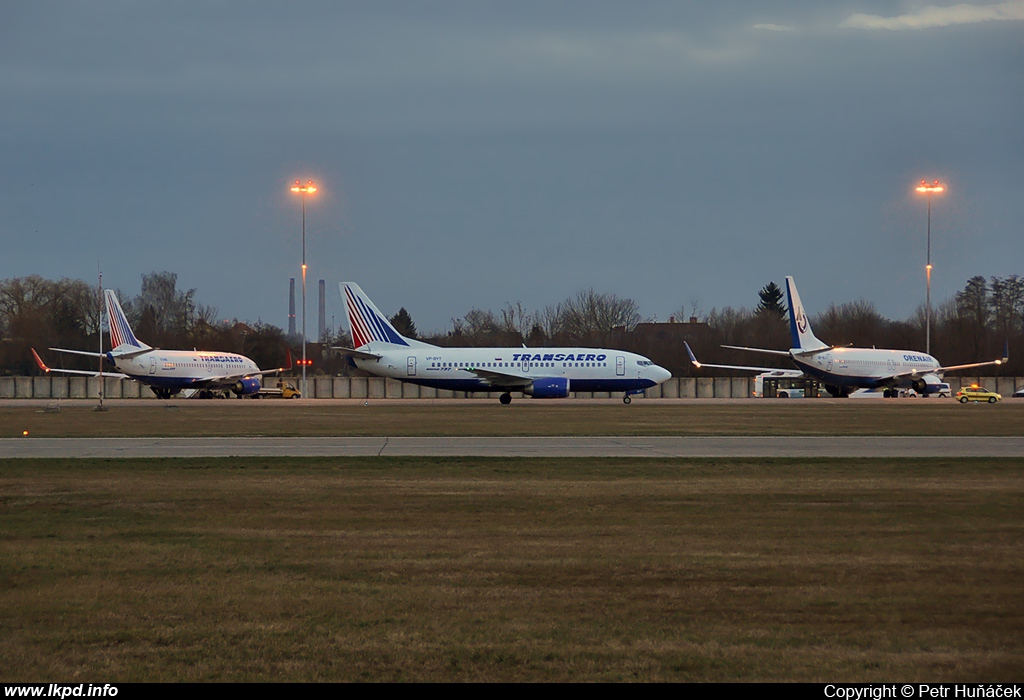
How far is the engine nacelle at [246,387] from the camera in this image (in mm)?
76188

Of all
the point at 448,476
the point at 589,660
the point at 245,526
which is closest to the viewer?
the point at 589,660

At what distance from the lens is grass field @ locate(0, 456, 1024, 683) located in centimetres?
702

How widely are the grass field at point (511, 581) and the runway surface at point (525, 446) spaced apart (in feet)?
20.8

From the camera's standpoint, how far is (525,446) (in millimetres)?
26078

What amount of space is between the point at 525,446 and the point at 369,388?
206 feet

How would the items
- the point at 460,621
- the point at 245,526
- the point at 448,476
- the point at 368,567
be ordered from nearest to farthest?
the point at 460,621 → the point at 368,567 → the point at 245,526 → the point at 448,476

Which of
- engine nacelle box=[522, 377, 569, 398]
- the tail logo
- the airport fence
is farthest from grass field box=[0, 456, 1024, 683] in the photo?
the airport fence

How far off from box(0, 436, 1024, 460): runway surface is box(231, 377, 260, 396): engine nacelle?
48078mm

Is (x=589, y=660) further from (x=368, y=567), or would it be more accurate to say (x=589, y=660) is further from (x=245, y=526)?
(x=245, y=526)
